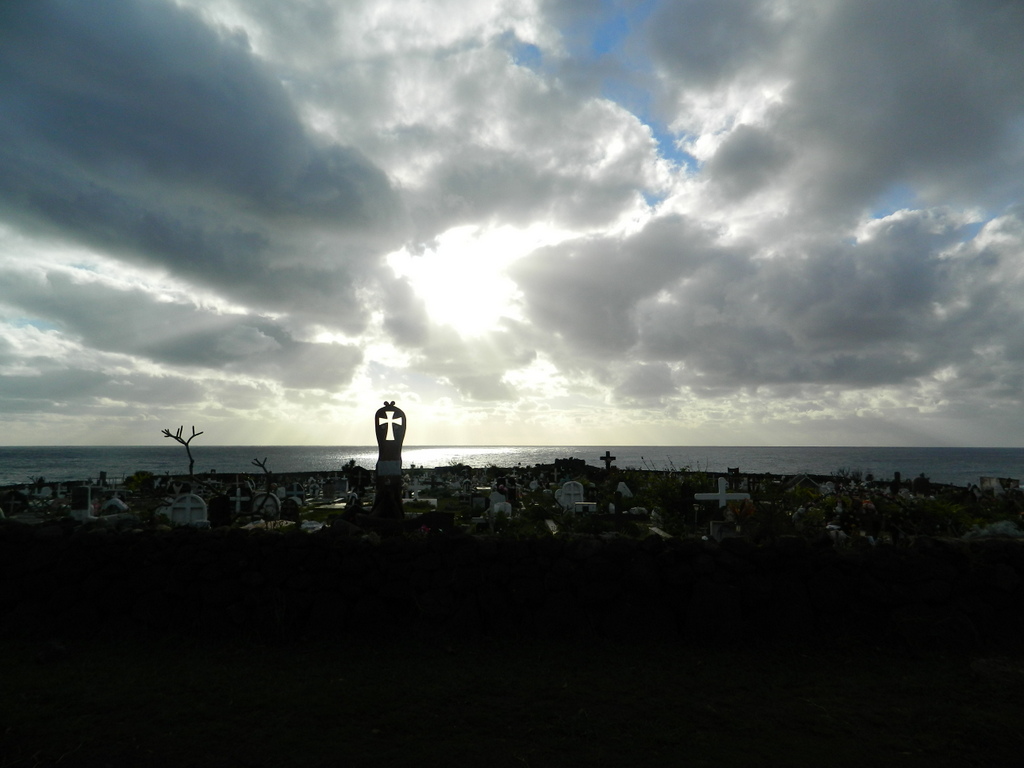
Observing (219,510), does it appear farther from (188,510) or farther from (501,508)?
(501,508)

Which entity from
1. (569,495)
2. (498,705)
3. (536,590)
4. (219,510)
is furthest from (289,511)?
(498,705)

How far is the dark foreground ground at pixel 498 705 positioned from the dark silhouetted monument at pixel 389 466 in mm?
5912

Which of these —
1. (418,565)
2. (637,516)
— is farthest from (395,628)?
(637,516)

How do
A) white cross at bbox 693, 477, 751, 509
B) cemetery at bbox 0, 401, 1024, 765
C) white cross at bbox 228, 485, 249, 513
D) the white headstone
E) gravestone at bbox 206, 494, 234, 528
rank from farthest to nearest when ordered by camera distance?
white cross at bbox 228, 485, 249, 513
the white headstone
white cross at bbox 693, 477, 751, 509
gravestone at bbox 206, 494, 234, 528
cemetery at bbox 0, 401, 1024, 765

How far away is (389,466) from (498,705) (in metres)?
7.86

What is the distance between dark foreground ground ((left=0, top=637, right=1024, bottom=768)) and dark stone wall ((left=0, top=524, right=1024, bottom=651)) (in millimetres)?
253

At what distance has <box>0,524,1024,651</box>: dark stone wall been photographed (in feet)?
18.6

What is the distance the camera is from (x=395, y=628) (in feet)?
19.0

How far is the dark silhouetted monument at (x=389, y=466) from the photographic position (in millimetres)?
11570

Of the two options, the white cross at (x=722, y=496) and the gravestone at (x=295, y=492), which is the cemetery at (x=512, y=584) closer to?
the white cross at (x=722, y=496)

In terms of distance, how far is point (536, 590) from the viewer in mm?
5852

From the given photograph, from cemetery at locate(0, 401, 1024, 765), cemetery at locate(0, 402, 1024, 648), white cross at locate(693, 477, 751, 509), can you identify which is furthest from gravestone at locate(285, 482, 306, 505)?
cemetery at locate(0, 402, 1024, 648)

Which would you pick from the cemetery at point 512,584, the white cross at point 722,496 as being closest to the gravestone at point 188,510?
the cemetery at point 512,584

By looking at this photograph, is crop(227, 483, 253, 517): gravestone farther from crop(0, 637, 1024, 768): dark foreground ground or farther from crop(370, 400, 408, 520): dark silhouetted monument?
crop(0, 637, 1024, 768): dark foreground ground
